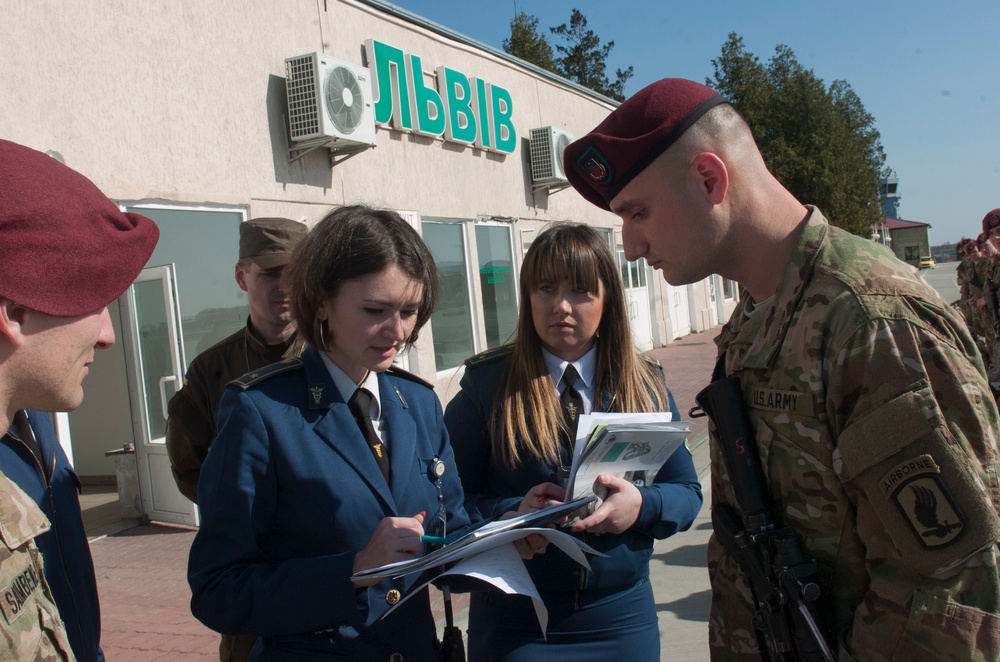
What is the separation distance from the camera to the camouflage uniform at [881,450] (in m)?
1.25

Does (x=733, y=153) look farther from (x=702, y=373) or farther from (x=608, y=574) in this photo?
(x=702, y=373)

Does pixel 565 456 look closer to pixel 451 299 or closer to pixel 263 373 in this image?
pixel 263 373

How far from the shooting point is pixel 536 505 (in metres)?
2.06

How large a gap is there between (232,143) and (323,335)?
222 inches

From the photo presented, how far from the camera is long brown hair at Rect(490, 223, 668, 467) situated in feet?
7.97

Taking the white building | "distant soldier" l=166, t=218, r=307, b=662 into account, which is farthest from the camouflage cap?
the white building

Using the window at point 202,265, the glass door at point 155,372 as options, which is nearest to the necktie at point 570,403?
the glass door at point 155,372

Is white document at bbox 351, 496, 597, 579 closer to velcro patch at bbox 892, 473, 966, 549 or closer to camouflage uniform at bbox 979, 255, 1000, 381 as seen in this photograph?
velcro patch at bbox 892, 473, 966, 549

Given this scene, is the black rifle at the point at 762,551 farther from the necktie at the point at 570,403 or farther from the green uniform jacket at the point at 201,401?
the green uniform jacket at the point at 201,401

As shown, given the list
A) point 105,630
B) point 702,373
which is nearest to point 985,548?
point 105,630

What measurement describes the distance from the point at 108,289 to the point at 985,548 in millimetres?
1550

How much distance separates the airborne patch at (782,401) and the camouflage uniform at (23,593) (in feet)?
4.49

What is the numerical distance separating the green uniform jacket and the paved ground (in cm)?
163

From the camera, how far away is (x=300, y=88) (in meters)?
7.54
